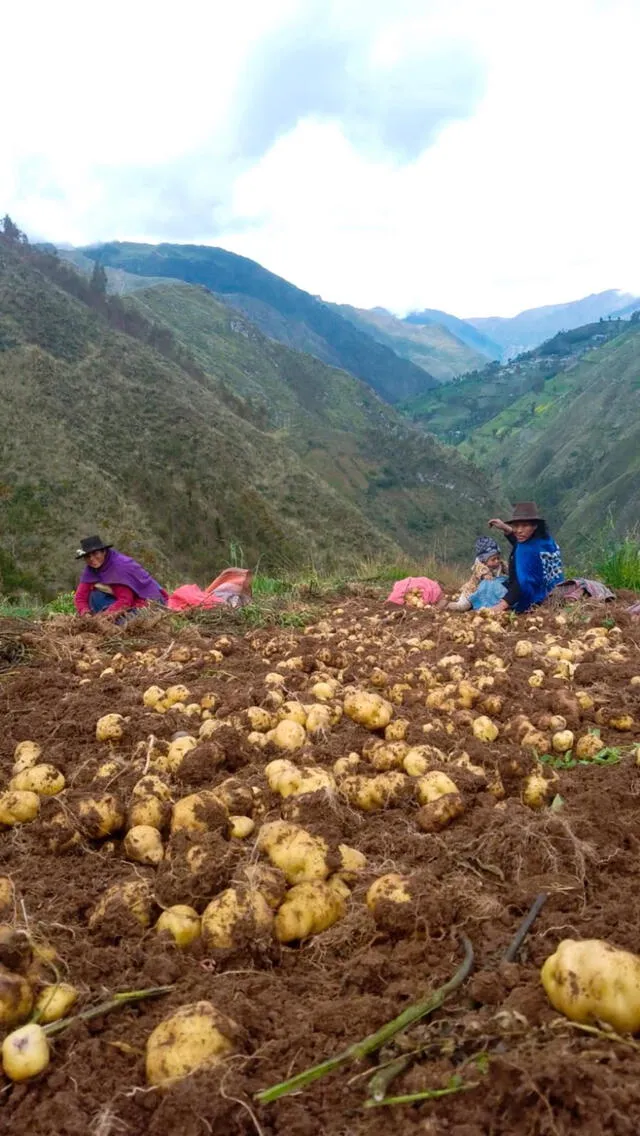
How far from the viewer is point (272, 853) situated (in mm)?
2229

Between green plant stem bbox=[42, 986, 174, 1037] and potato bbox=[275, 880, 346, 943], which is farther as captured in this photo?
potato bbox=[275, 880, 346, 943]

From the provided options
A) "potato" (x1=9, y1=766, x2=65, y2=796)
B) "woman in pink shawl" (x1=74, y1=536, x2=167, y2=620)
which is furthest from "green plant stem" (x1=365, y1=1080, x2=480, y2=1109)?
"woman in pink shawl" (x1=74, y1=536, x2=167, y2=620)

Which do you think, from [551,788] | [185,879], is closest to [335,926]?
[185,879]

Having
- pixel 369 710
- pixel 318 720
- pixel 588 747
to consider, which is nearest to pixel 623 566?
pixel 588 747

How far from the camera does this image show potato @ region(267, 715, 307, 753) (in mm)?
2998

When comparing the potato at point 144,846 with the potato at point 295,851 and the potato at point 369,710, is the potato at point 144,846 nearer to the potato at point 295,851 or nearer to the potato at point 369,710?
the potato at point 295,851

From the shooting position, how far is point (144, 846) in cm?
238

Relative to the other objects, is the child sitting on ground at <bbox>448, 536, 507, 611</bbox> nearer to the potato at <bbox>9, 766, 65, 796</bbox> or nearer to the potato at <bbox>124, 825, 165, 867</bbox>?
the potato at <bbox>9, 766, 65, 796</bbox>

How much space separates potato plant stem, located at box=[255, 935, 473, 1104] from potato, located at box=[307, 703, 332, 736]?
4.93 feet

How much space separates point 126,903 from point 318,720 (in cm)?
128

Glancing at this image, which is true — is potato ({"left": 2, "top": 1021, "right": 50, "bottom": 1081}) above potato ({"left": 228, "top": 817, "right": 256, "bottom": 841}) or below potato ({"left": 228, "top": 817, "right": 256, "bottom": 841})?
below

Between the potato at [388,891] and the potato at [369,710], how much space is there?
124 centimetres

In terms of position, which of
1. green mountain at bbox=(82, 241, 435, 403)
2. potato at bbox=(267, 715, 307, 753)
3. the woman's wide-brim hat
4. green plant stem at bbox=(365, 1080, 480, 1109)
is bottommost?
green plant stem at bbox=(365, 1080, 480, 1109)

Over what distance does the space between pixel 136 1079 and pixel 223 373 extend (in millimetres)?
80423
